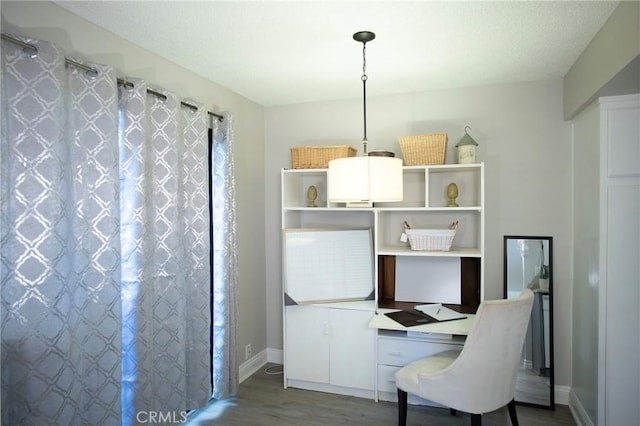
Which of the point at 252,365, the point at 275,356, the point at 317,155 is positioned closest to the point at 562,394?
the point at 275,356

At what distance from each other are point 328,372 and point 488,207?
1.83 meters

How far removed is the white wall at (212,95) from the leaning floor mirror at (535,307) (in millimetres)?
2133

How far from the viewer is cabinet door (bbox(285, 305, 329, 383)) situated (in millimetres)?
3285

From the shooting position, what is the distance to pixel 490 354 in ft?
7.54

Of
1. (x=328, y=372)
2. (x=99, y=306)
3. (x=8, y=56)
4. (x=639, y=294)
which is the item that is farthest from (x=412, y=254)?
(x=8, y=56)

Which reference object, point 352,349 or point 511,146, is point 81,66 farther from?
point 511,146

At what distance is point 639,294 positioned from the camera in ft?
7.75

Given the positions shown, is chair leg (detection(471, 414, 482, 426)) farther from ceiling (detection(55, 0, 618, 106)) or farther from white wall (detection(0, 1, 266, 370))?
ceiling (detection(55, 0, 618, 106))

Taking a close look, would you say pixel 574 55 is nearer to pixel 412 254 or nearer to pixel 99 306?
pixel 412 254

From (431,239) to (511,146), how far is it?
978mm

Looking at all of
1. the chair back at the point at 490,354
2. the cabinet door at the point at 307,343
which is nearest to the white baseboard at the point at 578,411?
the chair back at the point at 490,354

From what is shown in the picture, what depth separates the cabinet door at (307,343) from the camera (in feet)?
10.8

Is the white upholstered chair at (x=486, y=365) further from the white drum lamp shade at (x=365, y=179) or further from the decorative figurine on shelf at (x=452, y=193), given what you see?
the decorative figurine on shelf at (x=452, y=193)

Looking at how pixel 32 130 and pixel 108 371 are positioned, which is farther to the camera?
pixel 108 371
